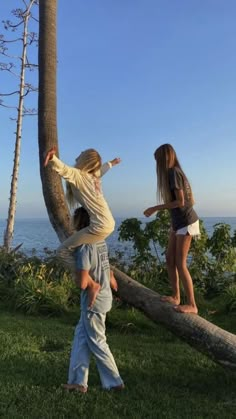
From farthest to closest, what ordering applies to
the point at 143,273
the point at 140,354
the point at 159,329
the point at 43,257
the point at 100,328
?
the point at 43,257
the point at 143,273
the point at 159,329
the point at 140,354
the point at 100,328

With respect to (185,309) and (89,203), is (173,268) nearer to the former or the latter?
(185,309)

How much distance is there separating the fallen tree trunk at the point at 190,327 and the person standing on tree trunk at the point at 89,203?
1019 mm

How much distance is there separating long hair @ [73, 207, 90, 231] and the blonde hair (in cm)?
8

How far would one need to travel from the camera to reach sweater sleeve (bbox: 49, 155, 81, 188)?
3992 millimetres

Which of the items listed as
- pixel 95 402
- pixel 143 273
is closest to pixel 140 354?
pixel 95 402

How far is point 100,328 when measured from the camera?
4.36m

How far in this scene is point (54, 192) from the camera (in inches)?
251

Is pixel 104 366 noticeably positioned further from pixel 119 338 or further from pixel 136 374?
pixel 119 338

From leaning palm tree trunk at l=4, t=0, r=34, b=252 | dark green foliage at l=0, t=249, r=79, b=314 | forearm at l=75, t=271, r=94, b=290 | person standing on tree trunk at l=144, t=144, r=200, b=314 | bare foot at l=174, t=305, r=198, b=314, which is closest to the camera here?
forearm at l=75, t=271, r=94, b=290

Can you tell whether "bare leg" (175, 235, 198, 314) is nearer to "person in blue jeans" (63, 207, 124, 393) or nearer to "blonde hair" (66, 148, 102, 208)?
"person in blue jeans" (63, 207, 124, 393)

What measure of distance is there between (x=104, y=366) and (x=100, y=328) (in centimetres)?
34

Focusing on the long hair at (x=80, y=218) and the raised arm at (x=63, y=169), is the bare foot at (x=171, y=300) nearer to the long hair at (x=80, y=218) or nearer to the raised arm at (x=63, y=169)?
the long hair at (x=80, y=218)

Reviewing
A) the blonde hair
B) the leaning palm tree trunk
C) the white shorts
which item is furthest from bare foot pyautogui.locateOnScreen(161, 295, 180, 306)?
the leaning palm tree trunk

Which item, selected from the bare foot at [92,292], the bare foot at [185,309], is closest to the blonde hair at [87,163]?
the bare foot at [92,292]
